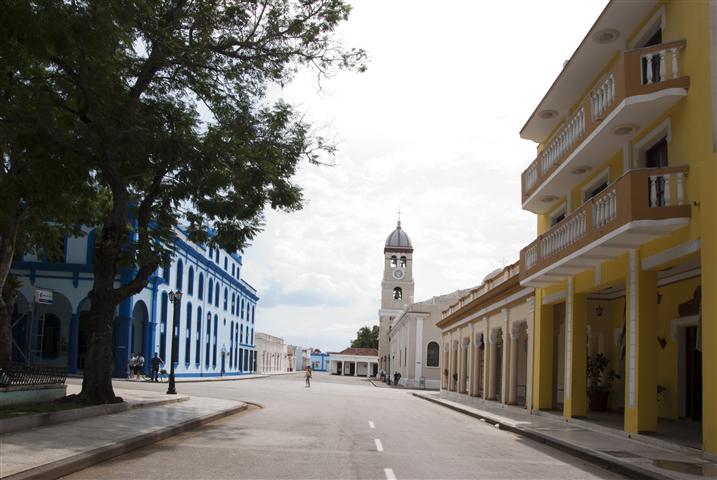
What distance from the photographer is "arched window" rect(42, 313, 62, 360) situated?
39.6 m

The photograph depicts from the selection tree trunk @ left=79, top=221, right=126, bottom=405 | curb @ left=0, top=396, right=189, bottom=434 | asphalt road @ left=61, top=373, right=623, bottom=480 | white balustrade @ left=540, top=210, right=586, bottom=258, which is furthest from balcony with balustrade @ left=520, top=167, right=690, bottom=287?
curb @ left=0, top=396, right=189, bottom=434

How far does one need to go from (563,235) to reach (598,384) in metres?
7.47

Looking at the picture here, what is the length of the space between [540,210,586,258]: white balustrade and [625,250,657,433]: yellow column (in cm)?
157

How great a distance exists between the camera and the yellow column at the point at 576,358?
20078mm

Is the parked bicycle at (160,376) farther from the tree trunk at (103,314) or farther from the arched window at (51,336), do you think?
the tree trunk at (103,314)

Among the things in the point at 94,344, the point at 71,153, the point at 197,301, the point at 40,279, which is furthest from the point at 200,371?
the point at 71,153

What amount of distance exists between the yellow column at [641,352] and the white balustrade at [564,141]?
3813 millimetres

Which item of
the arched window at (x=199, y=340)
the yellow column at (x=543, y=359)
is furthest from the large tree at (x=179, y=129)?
the arched window at (x=199, y=340)

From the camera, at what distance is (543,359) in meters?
23.6

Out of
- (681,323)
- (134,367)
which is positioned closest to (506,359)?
(681,323)

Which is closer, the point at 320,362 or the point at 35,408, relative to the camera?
the point at 35,408

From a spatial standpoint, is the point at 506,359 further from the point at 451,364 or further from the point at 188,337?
the point at 188,337

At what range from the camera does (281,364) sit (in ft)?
396

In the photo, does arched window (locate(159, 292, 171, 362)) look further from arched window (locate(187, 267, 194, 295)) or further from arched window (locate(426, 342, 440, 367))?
arched window (locate(426, 342, 440, 367))
